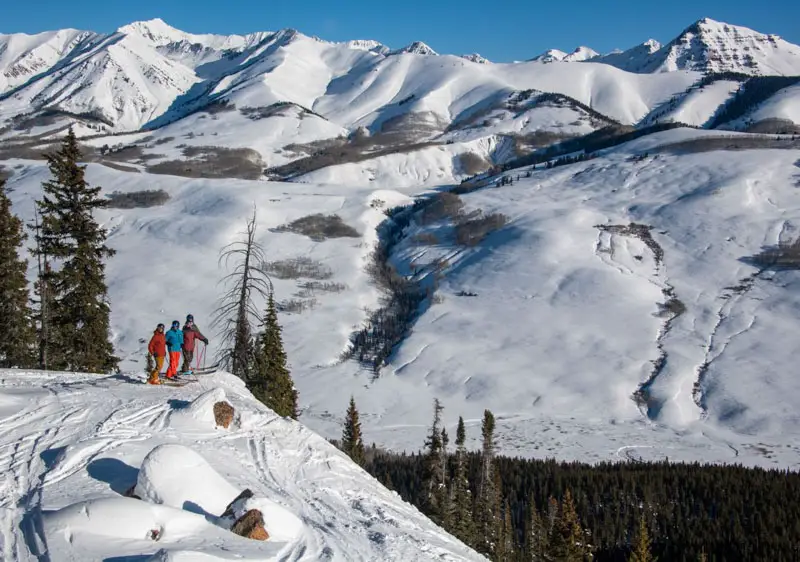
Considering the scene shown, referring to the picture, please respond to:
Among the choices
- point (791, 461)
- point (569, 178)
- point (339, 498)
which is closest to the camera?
point (339, 498)

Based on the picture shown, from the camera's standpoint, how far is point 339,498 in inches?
542

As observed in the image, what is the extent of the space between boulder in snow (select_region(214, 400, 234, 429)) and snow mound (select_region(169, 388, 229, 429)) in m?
0.10

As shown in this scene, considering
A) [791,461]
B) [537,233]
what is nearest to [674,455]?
[791,461]

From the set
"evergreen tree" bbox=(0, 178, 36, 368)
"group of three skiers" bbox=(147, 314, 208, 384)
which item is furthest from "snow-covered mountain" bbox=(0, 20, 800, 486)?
"group of three skiers" bbox=(147, 314, 208, 384)

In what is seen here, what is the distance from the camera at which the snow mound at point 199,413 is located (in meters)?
15.2

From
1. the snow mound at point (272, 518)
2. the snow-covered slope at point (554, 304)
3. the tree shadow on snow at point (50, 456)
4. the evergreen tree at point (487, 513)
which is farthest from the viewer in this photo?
the snow-covered slope at point (554, 304)

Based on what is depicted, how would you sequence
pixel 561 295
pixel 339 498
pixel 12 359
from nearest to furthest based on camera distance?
pixel 339 498
pixel 12 359
pixel 561 295

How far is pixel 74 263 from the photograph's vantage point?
27.0m

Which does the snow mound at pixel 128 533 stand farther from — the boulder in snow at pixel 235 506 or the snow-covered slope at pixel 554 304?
the snow-covered slope at pixel 554 304

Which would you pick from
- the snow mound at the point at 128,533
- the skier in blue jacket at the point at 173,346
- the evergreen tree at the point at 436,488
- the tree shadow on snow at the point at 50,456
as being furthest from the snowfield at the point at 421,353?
the evergreen tree at the point at 436,488

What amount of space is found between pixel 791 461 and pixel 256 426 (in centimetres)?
8037

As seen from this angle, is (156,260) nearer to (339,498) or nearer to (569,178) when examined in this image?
(569,178)

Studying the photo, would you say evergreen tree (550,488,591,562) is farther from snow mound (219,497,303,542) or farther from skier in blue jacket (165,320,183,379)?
snow mound (219,497,303,542)

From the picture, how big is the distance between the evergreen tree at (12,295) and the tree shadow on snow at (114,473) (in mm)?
18192
